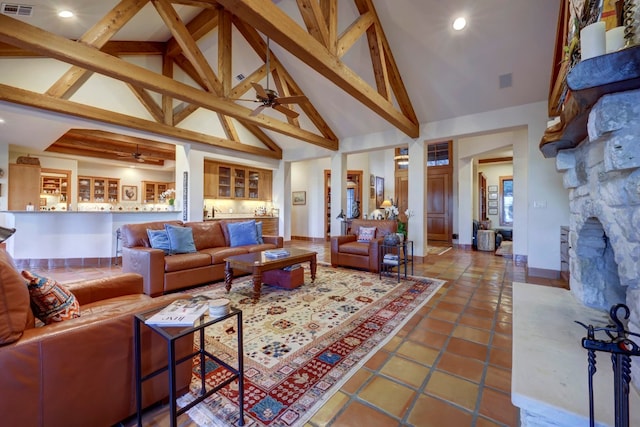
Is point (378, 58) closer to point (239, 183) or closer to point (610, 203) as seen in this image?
point (610, 203)

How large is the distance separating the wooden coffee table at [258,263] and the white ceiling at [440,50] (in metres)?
3.57

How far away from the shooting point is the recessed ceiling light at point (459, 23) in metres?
3.78

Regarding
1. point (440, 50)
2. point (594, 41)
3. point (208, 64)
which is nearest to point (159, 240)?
point (208, 64)

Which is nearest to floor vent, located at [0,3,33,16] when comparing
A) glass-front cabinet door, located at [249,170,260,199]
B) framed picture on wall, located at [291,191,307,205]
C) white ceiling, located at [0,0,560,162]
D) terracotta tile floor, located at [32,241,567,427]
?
white ceiling, located at [0,0,560,162]

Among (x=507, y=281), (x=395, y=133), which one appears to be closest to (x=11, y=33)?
(x=395, y=133)

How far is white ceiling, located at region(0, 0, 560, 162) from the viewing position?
358 cm

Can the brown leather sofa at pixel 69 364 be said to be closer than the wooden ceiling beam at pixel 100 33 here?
Yes

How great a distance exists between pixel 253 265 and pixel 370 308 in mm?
1404

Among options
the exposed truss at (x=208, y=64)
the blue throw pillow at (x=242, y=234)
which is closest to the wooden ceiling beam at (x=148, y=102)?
the exposed truss at (x=208, y=64)

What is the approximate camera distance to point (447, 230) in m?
7.85

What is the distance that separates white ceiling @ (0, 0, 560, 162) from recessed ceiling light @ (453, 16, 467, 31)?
2.3 inches

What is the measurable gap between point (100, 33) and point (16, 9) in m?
0.76

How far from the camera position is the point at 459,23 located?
12.5ft

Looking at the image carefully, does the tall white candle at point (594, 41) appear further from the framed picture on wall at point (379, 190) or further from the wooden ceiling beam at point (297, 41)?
the framed picture on wall at point (379, 190)
